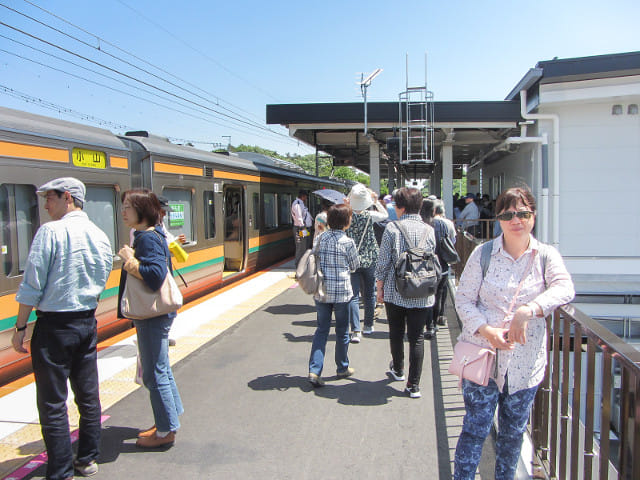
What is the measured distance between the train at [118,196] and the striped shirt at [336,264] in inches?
90.8

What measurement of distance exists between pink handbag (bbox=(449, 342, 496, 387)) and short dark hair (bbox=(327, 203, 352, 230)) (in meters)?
2.24

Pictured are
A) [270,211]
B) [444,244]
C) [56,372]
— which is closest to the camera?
[56,372]

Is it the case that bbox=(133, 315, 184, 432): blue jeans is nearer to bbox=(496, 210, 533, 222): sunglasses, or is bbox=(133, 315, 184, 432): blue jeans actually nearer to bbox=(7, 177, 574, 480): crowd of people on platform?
bbox=(7, 177, 574, 480): crowd of people on platform

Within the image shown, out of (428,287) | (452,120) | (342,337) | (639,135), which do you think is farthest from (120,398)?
(639,135)

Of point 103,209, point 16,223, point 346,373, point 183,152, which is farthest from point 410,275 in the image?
point 183,152

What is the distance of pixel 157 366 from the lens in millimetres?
3395

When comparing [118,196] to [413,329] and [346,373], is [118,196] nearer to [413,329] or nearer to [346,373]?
[346,373]

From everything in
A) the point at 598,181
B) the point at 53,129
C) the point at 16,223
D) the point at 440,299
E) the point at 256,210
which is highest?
the point at 53,129

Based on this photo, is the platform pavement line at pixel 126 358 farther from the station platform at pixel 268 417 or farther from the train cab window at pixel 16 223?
the train cab window at pixel 16 223

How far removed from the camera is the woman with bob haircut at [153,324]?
3.29 metres

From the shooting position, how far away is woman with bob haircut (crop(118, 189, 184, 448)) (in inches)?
130

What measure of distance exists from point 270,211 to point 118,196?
6455 mm

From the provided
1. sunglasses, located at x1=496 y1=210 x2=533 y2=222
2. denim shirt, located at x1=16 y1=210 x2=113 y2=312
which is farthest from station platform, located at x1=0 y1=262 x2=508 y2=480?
sunglasses, located at x1=496 y1=210 x2=533 y2=222

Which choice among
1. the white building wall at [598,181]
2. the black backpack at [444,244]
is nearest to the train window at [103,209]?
the black backpack at [444,244]
